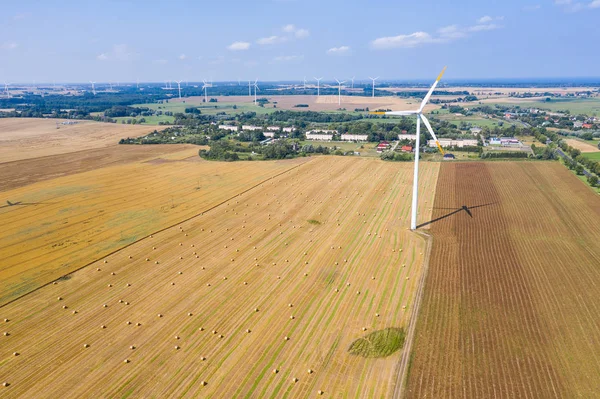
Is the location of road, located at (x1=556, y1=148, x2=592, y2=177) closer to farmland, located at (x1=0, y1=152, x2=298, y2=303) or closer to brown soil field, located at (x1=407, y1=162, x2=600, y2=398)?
brown soil field, located at (x1=407, y1=162, x2=600, y2=398)

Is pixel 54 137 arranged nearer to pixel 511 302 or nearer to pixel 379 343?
pixel 379 343

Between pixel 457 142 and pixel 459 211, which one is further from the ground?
pixel 457 142

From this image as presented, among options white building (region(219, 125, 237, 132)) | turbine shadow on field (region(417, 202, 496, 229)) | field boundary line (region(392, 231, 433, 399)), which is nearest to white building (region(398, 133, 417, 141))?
white building (region(219, 125, 237, 132))

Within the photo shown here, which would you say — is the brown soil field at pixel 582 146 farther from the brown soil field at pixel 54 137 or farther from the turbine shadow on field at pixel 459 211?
the brown soil field at pixel 54 137

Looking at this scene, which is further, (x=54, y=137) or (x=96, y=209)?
(x=54, y=137)

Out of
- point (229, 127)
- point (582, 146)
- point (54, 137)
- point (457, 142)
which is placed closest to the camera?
point (582, 146)

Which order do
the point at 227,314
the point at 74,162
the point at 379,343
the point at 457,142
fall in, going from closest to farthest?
1. the point at 379,343
2. the point at 227,314
3. the point at 74,162
4. the point at 457,142

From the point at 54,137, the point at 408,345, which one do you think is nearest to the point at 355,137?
the point at 54,137

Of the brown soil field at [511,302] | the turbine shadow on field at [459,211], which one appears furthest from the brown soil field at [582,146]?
the turbine shadow on field at [459,211]
